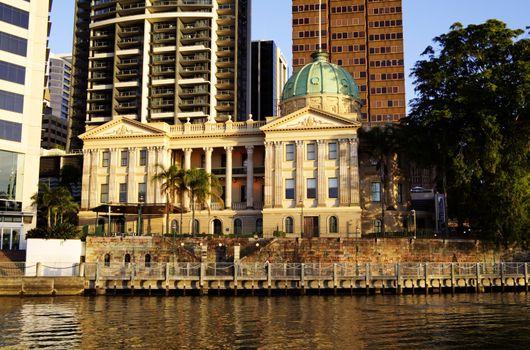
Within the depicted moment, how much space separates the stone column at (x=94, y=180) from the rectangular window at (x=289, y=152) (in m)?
27.7

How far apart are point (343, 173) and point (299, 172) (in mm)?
5935

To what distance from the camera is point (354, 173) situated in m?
84.2

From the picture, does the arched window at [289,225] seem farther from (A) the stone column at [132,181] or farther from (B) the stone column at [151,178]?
(A) the stone column at [132,181]

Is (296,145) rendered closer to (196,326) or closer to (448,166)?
(448,166)

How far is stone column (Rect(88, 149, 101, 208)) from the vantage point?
9188 centimetres

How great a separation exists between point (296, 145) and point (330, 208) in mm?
9826

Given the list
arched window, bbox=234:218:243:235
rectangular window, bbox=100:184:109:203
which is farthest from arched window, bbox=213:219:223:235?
rectangular window, bbox=100:184:109:203

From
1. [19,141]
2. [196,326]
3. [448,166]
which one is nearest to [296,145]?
[448,166]

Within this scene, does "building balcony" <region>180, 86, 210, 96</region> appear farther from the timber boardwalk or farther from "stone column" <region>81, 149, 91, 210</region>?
the timber boardwalk

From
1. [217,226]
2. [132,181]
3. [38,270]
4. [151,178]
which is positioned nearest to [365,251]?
[217,226]

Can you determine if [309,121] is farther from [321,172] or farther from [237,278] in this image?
[237,278]

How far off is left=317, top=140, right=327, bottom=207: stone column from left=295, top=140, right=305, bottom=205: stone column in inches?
86.7

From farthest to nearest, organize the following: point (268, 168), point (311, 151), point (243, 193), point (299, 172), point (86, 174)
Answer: point (243, 193) → point (86, 174) → point (268, 168) → point (311, 151) → point (299, 172)

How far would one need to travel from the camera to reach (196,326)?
3847 centimetres
